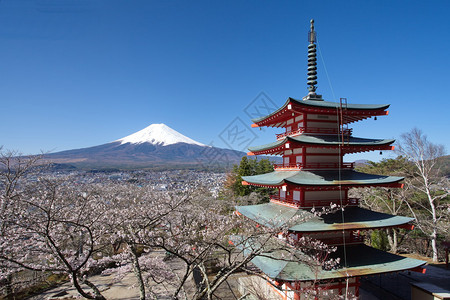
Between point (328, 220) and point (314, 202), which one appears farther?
point (314, 202)

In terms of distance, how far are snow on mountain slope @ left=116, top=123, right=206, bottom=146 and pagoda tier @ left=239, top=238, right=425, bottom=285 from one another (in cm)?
8146

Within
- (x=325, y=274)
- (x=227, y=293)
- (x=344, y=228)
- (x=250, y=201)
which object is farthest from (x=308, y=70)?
(x=250, y=201)

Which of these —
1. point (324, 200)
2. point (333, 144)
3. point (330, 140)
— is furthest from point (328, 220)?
point (330, 140)

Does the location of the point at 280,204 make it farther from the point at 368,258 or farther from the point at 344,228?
the point at 368,258

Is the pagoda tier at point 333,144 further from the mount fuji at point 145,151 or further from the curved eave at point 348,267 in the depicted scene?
the mount fuji at point 145,151

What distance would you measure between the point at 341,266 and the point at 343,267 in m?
0.07

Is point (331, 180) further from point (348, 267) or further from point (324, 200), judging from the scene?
point (348, 267)

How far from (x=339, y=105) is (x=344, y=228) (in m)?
4.94

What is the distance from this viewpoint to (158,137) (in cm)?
10000

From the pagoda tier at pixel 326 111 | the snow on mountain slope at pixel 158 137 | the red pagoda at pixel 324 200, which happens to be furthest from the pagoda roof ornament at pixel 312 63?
the snow on mountain slope at pixel 158 137

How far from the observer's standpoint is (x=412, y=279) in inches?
488

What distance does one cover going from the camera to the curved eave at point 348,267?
7.18m

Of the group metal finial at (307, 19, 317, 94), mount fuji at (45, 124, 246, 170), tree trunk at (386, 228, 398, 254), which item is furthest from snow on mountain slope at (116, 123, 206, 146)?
metal finial at (307, 19, 317, 94)

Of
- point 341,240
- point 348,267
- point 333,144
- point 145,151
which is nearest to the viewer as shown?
point 348,267
